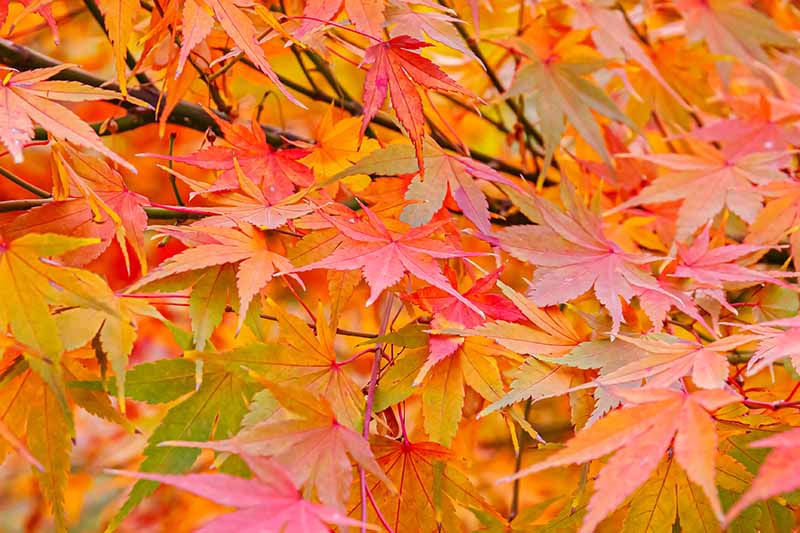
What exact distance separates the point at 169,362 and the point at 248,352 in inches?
2.5

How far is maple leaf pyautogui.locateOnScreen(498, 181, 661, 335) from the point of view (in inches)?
25.8

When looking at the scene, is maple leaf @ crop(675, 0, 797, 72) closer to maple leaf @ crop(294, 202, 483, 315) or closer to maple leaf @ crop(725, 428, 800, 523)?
maple leaf @ crop(294, 202, 483, 315)

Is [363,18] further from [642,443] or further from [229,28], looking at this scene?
[642,443]

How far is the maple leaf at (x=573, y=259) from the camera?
2.15 ft

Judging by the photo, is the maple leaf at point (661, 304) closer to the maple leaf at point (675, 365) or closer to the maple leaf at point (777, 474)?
the maple leaf at point (675, 365)

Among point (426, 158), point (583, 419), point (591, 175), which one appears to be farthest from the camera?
point (591, 175)

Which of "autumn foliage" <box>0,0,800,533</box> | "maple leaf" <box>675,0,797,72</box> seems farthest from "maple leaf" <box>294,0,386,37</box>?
"maple leaf" <box>675,0,797,72</box>

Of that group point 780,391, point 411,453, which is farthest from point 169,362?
point 780,391

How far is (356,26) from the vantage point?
2.18 ft

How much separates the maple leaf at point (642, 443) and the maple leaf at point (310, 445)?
116 millimetres

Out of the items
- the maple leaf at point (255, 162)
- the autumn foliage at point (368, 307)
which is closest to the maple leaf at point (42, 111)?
the autumn foliage at point (368, 307)

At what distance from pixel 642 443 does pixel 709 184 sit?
1.69ft

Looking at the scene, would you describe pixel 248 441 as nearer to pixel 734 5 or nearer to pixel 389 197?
pixel 389 197

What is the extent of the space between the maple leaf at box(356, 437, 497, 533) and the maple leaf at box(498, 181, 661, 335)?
156 millimetres
